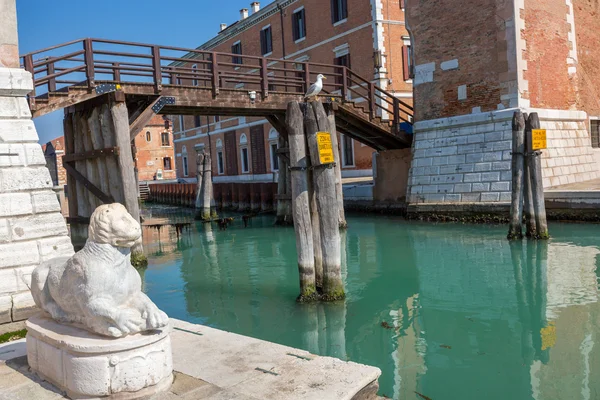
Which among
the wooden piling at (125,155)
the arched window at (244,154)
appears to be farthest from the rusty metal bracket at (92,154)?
the arched window at (244,154)

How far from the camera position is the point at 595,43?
17734 millimetres

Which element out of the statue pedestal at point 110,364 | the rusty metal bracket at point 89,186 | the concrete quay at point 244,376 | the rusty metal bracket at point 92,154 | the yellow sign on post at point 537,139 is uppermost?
the rusty metal bracket at point 92,154

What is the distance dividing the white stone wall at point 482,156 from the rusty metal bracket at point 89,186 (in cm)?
891

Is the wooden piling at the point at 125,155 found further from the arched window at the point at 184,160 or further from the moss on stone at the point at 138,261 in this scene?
the arched window at the point at 184,160

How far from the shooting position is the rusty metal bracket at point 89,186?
35.4 ft

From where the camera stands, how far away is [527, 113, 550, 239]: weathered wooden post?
1038cm

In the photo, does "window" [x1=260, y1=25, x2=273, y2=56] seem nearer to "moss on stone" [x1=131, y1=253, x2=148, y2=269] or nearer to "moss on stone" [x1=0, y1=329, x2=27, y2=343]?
"moss on stone" [x1=131, y1=253, x2=148, y2=269]

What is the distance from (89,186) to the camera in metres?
11.1

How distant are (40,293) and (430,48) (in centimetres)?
1429

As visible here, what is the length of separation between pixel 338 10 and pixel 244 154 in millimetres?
11176

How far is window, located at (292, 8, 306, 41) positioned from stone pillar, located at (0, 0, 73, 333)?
22294 mm

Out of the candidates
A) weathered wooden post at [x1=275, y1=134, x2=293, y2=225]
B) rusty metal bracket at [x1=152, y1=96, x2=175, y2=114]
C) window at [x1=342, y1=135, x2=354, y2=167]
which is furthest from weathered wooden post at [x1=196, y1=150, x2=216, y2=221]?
rusty metal bracket at [x1=152, y1=96, x2=175, y2=114]

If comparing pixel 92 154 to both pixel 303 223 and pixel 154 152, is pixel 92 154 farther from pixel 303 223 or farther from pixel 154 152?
pixel 154 152

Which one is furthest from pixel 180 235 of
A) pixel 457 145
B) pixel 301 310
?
pixel 301 310
